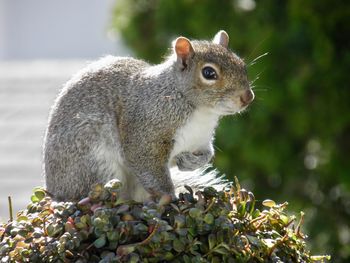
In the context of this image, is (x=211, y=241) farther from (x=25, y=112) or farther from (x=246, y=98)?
(x=25, y=112)

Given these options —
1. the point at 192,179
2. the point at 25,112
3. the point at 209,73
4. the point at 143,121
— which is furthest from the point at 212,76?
the point at 25,112

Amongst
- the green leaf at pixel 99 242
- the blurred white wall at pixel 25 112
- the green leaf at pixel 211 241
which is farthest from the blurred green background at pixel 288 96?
the green leaf at pixel 99 242

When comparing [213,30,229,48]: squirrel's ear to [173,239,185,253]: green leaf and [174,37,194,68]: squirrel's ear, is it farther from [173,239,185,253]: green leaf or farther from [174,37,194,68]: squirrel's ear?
[173,239,185,253]: green leaf

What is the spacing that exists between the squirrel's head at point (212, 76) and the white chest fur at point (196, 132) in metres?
0.05

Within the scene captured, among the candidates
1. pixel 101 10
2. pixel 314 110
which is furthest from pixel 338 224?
pixel 101 10

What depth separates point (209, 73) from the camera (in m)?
3.14

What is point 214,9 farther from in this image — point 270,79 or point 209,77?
point 209,77

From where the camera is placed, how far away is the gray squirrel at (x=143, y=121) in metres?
3.06

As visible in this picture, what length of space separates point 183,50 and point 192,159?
Answer: 40 cm

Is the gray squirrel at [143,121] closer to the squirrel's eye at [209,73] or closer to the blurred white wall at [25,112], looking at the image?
the squirrel's eye at [209,73]

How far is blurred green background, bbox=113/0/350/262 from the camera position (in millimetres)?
5230

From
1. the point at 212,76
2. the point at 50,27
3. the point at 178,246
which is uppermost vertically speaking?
the point at 50,27

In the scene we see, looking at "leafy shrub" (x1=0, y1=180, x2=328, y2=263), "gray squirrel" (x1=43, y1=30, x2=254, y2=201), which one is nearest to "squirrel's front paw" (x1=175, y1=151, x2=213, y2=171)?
"gray squirrel" (x1=43, y1=30, x2=254, y2=201)

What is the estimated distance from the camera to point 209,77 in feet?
10.3
